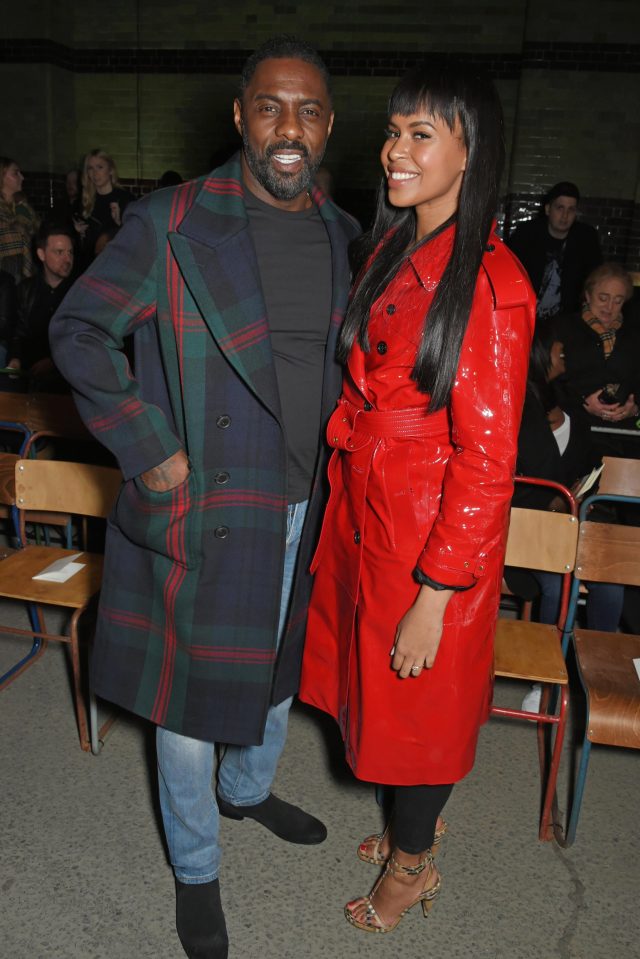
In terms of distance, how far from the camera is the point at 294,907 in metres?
2.03

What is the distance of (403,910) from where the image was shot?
6.41 feet

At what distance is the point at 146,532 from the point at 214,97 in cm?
836

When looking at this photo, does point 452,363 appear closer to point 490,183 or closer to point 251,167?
point 490,183

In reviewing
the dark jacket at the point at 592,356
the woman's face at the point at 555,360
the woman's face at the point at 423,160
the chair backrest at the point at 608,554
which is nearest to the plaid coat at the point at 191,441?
the woman's face at the point at 423,160

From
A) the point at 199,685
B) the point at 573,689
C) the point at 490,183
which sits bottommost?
the point at 573,689

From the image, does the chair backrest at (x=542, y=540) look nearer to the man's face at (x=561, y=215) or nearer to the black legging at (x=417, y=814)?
the black legging at (x=417, y=814)

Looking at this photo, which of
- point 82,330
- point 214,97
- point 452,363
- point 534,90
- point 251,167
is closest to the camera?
point 452,363

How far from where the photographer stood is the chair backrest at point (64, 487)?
287 cm

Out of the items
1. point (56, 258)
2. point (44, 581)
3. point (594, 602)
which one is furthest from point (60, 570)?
point (56, 258)

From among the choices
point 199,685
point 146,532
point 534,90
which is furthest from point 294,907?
point 534,90

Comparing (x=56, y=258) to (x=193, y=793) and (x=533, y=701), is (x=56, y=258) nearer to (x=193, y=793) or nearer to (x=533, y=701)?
(x=533, y=701)

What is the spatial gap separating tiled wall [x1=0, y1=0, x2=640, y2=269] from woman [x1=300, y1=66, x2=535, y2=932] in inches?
278

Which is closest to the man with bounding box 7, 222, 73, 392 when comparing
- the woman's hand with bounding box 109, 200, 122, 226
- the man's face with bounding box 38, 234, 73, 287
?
the man's face with bounding box 38, 234, 73, 287

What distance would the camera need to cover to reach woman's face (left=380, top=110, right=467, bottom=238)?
1428mm
